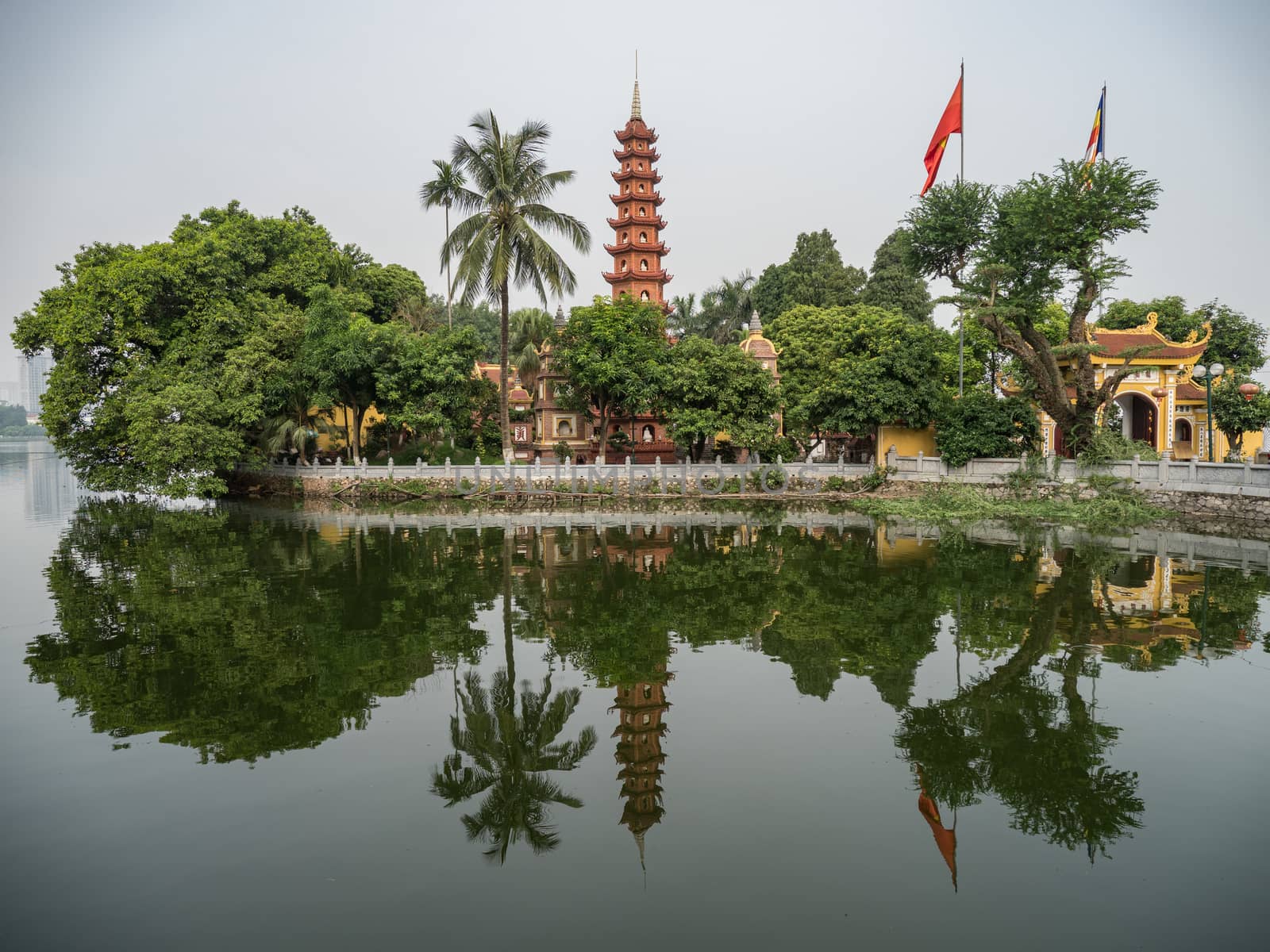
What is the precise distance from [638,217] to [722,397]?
1306cm

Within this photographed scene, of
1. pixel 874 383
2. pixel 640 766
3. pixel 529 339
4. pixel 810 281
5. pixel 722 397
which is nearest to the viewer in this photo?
pixel 640 766

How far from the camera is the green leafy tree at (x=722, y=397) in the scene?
29031mm

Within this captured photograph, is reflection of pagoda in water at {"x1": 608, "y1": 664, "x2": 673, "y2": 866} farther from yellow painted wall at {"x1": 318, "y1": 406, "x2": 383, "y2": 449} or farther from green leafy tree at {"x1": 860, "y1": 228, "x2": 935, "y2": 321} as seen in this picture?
green leafy tree at {"x1": 860, "y1": 228, "x2": 935, "y2": 321}

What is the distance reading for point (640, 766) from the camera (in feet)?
22.4

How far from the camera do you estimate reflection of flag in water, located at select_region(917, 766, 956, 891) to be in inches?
212

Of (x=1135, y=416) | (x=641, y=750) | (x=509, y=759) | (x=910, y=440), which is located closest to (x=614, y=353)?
(x=910, y=440)

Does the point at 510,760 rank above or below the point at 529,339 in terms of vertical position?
below

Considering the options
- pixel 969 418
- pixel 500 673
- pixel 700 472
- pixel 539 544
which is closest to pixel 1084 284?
pixel 969 418

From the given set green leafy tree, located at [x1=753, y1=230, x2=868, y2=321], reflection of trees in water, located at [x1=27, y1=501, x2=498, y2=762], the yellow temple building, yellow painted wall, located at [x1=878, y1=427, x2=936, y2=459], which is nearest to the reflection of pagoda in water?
reflection of trees in water, located at [x1=27, y1=501, x2=498, y2=762]

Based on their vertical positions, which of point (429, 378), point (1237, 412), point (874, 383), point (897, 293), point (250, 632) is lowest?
point (250, 632)

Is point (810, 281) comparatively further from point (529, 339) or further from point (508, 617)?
point (508, 617)

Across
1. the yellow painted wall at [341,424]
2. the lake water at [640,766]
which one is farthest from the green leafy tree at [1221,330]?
the yellow painted wall at [341,424]

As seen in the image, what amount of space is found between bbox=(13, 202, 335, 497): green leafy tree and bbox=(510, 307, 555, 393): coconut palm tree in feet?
36.9

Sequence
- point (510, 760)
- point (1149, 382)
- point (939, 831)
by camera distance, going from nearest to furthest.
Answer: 1. point (939, 831)
2. point (510, 760)
3. point (1149, 382)
